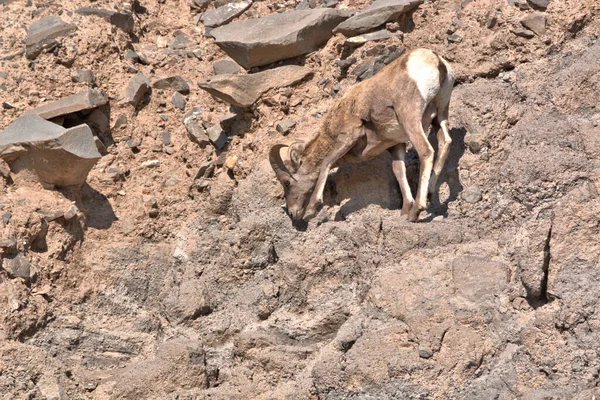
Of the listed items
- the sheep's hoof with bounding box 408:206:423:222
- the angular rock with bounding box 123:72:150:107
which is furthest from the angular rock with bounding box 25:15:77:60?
the sheep's hoof with bounding box 408:206:423:222

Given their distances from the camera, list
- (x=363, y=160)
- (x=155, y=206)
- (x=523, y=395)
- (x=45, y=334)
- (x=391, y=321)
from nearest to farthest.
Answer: (x=523, y=395), (x=391, y=321), (x=45, y=334), (x=363, y=160), (x=155, y=206)

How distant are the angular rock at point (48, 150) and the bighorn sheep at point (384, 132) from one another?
1.94 metres

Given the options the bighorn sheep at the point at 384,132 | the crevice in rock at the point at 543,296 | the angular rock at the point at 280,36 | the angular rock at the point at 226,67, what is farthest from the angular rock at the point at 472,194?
the angular rock at the point at 226,67

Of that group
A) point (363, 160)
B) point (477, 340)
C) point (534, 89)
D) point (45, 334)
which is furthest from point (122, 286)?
point (534, 89)

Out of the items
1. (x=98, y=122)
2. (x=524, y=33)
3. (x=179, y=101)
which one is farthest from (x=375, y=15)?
(x=98, y=122)

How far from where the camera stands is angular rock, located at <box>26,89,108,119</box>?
11812 millimetres

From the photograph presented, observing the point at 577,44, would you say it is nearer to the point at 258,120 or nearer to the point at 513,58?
the point at 513,58

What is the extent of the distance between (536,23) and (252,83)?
3178 mm

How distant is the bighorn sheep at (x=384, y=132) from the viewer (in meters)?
9.96

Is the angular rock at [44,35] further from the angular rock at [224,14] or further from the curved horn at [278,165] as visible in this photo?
the curved horn at [278,165]

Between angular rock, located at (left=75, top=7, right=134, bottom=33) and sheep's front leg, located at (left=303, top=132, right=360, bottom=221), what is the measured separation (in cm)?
365

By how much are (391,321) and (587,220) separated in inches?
73.1

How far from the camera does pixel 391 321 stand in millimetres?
9234

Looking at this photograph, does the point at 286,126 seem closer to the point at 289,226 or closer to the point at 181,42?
the point at 289,226
